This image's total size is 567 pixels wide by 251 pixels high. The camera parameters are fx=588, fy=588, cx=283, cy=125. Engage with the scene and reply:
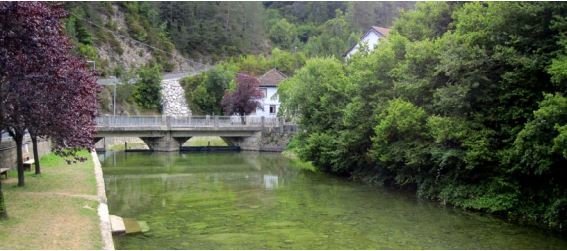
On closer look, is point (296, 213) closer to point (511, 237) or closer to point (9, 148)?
point (511, 237)

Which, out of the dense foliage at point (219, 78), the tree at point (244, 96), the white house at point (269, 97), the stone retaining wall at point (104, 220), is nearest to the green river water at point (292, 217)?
the stone retaining wall at point (104, 220)

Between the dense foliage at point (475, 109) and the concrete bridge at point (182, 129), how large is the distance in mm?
24642

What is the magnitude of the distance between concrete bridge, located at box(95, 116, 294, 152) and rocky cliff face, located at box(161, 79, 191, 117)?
14100mm

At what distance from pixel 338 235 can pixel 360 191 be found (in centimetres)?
952

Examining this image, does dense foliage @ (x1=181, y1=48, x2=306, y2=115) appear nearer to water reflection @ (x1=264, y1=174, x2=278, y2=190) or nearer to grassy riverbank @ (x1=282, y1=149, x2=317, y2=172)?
grassy riverbank @ (x1=282, y1=149, x2=317, y2=172)

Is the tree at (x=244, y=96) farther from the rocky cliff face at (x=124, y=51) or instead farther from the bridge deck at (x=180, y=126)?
the rocky cliff face at (x=124, y=51)

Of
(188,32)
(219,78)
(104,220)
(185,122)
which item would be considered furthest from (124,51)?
(104,220)

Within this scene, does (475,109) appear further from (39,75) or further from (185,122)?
(185,122)

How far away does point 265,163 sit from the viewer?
41.2 meters

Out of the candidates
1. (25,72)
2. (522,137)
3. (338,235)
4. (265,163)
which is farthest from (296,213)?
(265,163)

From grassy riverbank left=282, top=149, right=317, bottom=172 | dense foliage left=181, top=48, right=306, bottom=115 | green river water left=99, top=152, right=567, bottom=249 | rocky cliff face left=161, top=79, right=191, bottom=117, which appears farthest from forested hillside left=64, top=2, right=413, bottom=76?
green river water left=99, top=152, right=567, bottom=249

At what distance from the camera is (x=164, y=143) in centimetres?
5034

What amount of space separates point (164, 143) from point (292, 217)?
3318 cm

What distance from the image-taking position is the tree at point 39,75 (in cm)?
1237
